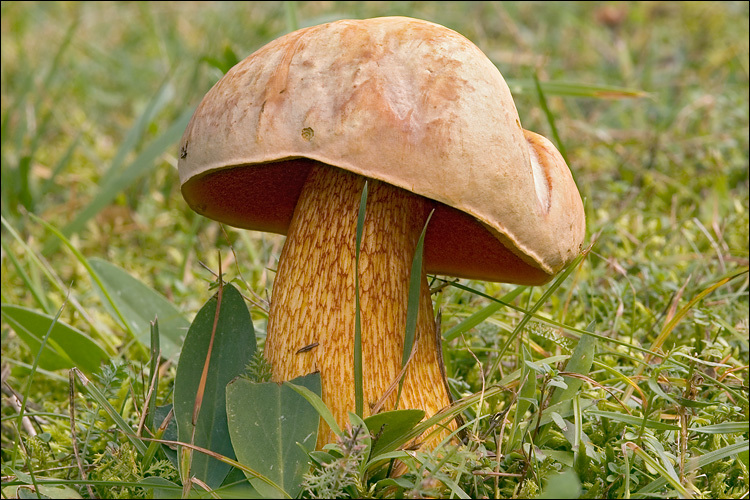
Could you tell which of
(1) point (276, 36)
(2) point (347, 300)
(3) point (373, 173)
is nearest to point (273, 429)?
(2) point (347, 300)

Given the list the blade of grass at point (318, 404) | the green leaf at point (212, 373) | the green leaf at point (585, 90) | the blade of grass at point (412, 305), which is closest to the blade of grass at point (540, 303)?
the blade of grass at point (412, 305)

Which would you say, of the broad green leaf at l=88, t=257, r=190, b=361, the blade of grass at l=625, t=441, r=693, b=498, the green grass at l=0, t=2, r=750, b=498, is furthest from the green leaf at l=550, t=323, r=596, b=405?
the broad green leaf at l=88, t=257, r=190, b=361

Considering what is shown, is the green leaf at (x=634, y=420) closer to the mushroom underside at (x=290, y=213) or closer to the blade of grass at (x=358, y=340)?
the mushroom underside at (x=290, y=213)

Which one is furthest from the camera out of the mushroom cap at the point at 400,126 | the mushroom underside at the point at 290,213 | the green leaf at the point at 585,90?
the green leaf at the point at 585,90

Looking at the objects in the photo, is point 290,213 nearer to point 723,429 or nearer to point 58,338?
point 58,338

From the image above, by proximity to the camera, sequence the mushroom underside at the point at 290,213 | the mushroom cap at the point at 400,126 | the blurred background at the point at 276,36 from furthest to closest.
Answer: the blurred background at the point at 276,36, the mushroom underside at the point at 290,213, the mushroom cap at the point at 400,126

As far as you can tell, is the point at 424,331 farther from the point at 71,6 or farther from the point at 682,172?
the point at 71,6

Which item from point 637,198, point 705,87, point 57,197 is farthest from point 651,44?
point 57,197
